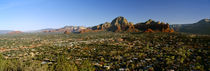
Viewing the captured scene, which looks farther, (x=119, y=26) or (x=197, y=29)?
(x=119, y=26)

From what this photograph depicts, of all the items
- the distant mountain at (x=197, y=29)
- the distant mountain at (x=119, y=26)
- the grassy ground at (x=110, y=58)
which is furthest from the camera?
the distant mountain at (x=119, y=26)

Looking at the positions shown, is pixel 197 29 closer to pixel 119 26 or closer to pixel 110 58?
pixel 119 26

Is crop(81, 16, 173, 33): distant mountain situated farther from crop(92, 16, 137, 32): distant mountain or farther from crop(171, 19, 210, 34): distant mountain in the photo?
crop(171, 19, 210, 34): distant mountain

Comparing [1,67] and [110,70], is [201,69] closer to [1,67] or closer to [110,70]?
[110,70]

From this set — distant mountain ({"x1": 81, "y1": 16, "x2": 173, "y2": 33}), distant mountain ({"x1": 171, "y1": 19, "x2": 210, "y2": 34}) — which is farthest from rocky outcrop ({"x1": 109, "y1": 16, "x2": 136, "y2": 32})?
distant mountain ({"x1": 171, "y1": 19, "x2": 210, "y2": 34})

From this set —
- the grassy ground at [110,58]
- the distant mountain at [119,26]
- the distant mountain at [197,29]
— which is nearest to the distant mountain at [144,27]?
the distant mountain at [119,26]

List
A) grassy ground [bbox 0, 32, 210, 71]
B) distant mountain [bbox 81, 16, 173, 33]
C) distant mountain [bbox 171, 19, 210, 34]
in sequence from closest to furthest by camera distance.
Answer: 1. grassy ground [bbox 0, 32, 210, 71]
2. distant mountain [bbox 81, 16, 173, 33]
3. distant mountain [bbox 171, 19, 210, 34]

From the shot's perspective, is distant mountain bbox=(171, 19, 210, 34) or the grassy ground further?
distant mountain bbox=(171, 19, 210, 34)

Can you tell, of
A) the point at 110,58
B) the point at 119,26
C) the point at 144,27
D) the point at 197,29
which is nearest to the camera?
the point at 110,58

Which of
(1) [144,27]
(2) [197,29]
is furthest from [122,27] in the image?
(2) [197,29]

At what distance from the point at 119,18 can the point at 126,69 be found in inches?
4825

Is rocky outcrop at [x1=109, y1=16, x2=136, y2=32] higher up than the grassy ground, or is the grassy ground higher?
rocky outcrop at [x1=109, y1=16, x2=136, y2=32]

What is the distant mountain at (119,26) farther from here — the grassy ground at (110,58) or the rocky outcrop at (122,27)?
the grassy ground at (110,58)

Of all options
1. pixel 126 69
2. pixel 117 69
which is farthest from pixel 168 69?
pixel 117 69
